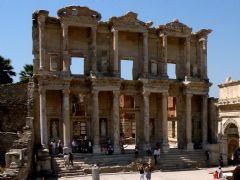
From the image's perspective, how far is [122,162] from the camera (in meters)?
28.6

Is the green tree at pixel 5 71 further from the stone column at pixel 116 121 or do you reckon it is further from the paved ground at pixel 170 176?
the paved ground at pixel 170 176

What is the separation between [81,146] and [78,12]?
1006 cm

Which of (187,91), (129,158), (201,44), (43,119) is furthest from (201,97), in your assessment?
(43,119)

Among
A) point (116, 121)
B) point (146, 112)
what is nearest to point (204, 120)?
point (146, 112)

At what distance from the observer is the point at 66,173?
25.9 m

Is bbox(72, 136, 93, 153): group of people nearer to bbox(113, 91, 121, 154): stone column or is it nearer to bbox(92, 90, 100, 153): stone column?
bbox(92, 90, 100, 153): stone column

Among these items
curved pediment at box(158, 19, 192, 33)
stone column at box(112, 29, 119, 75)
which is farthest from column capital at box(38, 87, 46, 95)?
curved pediment at box(158, 19, 192, 33)

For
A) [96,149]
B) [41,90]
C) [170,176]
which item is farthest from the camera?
[96,149]

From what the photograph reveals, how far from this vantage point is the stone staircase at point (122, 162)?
86.9 ft

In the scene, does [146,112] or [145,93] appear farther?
[146,112]

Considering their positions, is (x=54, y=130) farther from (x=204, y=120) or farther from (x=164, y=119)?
(x=204, y=120)

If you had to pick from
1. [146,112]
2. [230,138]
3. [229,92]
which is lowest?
[230,138]

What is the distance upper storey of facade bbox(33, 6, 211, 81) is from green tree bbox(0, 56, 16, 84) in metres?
13.8

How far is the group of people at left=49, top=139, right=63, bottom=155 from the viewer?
28.7 m
